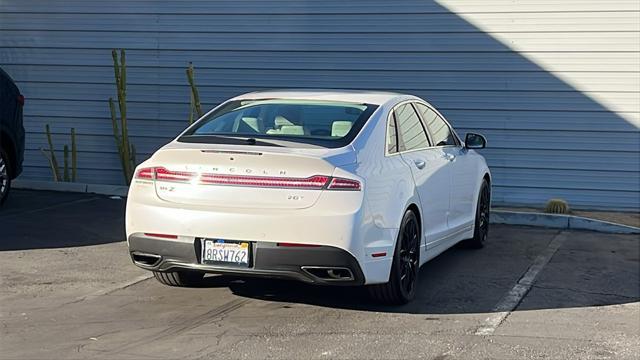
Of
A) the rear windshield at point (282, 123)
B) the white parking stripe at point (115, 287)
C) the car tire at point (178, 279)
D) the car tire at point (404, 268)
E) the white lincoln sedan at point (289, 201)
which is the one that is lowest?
the white parking stripe at point (115, 287)

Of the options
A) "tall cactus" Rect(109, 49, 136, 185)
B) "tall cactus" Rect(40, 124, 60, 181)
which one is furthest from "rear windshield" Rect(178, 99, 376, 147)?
"tall cactus" Rect(40, 124, 60, 181)

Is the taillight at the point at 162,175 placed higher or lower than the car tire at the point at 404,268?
higher

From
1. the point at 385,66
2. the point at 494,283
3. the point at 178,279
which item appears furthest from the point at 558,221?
the point at 178,279

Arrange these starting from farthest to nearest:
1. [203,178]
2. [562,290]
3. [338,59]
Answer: [338,59] < [562,290] < [203,178]

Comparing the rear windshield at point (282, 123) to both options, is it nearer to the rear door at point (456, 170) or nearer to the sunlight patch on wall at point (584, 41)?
the rear door at point (456, 170)

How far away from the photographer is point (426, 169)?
7109 millimetres

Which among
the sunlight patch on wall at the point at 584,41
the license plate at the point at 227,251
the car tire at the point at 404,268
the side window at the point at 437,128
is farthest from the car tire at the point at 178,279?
the sunlight patch on wall at the point at 584,41

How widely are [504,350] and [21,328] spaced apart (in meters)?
3.00

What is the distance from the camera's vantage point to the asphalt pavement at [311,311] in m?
5.46

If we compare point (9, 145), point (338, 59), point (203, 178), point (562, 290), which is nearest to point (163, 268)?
point (203, 178)

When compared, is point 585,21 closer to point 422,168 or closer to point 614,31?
point 614,31

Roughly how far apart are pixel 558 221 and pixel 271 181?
561cm

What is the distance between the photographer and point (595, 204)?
37.5 feet

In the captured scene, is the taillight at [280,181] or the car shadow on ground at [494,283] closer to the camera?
the taillight at [280,181]
